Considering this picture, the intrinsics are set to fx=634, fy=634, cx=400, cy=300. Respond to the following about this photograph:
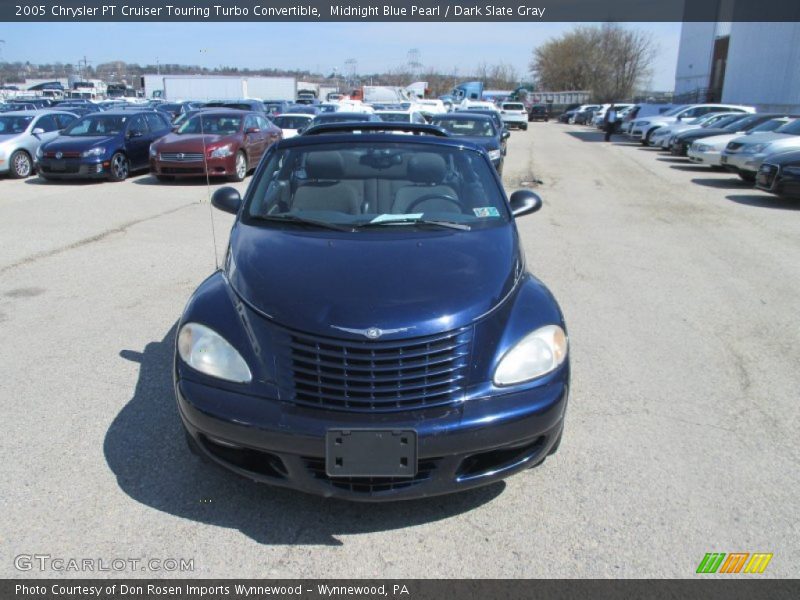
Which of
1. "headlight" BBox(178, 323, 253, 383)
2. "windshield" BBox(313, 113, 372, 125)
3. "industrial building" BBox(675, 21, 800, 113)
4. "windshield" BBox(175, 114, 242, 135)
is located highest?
"industrial building" BBox(675, 21, 800, 113)

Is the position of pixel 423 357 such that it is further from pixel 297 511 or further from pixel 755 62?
pixel 755 62

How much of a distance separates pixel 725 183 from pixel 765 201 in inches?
120

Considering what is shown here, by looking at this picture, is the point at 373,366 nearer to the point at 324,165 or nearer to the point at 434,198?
the point at 434,198

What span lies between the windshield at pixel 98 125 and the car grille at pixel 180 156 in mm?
2214

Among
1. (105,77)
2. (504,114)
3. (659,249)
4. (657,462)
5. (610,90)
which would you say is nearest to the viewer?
(657,462)

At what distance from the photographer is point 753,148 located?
46.9 ft

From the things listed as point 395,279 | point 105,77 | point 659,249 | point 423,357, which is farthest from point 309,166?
point 105,77

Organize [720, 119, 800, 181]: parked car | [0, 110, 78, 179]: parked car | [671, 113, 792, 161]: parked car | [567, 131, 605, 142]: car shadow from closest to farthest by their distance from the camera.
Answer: [720, 119, 800, 181]: parked car
[0, 110, 78, 179]: parked car
[671, 113, 792, 161]: parked car
[567, 131, 605, 142]: car shadow

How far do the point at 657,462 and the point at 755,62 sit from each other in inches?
1794

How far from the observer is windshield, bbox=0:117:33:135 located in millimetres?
15750

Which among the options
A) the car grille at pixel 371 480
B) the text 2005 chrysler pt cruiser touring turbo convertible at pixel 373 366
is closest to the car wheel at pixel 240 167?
the text 2005 chrysler pt cruiser touring turbo convertible at pixel 373 366

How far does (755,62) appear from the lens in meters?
40.4
